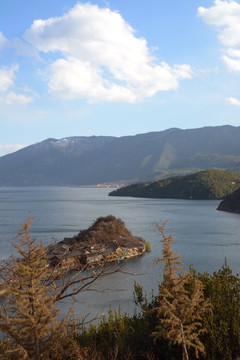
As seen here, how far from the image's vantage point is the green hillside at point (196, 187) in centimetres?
14525

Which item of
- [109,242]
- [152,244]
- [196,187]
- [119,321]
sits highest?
[196,187]

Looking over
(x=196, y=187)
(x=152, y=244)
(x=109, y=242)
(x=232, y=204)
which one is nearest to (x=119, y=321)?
(x=109, y=242)

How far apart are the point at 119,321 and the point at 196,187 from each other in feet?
468

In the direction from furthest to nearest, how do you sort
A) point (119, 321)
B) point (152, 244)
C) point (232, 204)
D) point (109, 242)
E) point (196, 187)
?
point (196, 187) < point (232, 204) < point (152, 244) < point (109, 242) < point (119, 321)

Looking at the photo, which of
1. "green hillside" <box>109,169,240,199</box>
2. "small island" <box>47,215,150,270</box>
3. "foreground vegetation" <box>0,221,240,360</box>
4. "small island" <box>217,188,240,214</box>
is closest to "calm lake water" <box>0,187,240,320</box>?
"small island" <box>47,215,150,270</box>

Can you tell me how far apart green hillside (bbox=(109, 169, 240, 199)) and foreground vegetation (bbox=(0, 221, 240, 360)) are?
449 feet

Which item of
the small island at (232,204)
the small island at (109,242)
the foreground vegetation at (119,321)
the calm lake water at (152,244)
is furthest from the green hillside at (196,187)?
the foreground vegetation at (119,321)

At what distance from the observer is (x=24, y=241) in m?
5.46

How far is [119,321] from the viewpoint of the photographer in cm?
1255

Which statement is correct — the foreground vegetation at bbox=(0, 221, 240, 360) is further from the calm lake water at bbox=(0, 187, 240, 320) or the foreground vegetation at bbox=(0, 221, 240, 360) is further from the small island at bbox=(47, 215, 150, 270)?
the small island at bbox=(47, 215, 150, 270)

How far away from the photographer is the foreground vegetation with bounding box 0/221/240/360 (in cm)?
530

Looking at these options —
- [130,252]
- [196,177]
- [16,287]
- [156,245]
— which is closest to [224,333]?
[16,287]

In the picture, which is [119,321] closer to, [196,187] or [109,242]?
[109,242]

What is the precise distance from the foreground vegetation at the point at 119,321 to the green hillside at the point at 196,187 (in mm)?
136871
